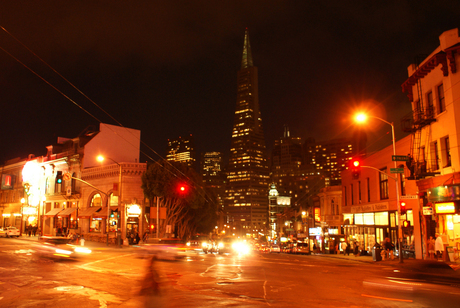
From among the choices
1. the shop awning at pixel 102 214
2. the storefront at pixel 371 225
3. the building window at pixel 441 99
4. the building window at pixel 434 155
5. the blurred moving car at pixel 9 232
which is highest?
the building window at pixel 441 99

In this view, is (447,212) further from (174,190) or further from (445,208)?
(174,190)

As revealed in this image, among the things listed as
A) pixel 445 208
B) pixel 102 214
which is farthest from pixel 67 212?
pixel 445 208

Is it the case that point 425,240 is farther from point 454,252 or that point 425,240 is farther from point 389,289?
point 389,289

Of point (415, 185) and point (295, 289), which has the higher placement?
point (415, 185)

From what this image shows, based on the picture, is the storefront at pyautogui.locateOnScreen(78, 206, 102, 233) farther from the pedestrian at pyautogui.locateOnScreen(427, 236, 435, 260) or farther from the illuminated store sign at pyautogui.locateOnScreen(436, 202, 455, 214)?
the illuminated store sign at pyautogui.locateOnScreen(436, 202, 455, 214)

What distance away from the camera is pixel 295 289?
12836 millimetres

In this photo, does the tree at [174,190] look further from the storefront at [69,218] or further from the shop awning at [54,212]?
the shop awning at [54,212]

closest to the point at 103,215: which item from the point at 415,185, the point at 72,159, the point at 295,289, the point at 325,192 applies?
the point at 72,159

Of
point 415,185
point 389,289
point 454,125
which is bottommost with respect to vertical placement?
point 389,289

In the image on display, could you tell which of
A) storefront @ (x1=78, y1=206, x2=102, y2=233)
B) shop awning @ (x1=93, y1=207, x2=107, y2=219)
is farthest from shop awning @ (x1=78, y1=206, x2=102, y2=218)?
shop awning @ (x1=93, y1=207, x2=107, y2=219)

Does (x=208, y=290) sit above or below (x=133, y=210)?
below

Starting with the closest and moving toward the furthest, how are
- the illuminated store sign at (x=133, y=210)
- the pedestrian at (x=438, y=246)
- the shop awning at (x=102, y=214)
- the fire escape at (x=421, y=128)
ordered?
the pedestrian at (x=438, y=246) → the fire escape at (x=421, y=128) → the illuminated store sign at (x=133, y=210) → the shop awning at (x=102, y=214)

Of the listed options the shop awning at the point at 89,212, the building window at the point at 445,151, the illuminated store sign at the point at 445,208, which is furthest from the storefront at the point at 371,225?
the shop awning at the point at 89,212

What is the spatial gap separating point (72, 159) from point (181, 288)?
51.3m
